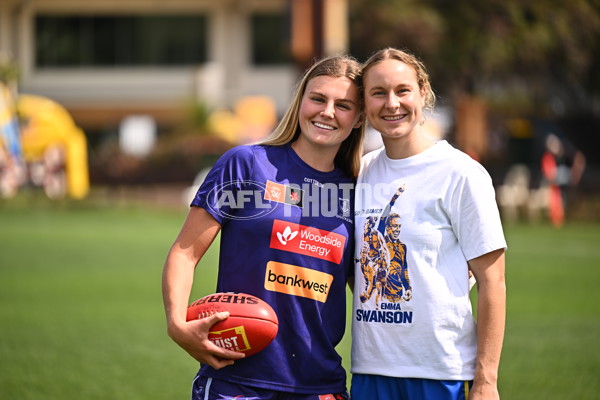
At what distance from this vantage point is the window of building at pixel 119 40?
1569 inches

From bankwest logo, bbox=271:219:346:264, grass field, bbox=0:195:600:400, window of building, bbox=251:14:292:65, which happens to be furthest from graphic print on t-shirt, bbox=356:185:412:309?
window of building, bbox=251:14:292:65

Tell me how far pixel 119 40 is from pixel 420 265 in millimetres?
38987

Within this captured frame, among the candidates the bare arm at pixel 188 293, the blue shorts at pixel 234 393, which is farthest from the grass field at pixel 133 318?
the bare arm at pixel 188 293

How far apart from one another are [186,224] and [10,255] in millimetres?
11111

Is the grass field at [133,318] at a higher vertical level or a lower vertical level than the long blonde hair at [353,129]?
lower

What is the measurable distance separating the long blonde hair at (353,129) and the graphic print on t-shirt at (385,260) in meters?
0.35

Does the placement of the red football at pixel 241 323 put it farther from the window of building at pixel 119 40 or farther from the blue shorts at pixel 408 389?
the window of building at pixel 119 40

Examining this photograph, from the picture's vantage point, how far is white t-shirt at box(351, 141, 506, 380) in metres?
3.12

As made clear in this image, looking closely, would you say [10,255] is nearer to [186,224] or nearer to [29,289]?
[29,289]

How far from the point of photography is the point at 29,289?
10.7 metres

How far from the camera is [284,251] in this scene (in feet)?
10.6

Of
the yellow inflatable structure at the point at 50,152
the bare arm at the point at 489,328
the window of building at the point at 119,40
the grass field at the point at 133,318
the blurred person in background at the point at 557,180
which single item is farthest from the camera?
the window of building at the point at 119,40

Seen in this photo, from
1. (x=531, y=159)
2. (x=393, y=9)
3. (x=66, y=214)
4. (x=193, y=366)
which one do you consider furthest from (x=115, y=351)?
(x=531, y=159)

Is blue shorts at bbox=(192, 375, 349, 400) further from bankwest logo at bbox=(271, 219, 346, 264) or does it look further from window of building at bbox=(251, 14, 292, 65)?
window of building at bbox=(251, 14, 292, 65)
